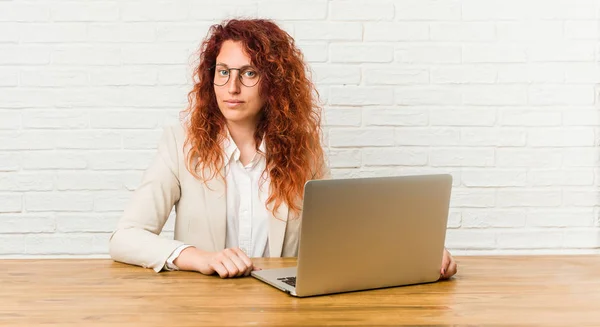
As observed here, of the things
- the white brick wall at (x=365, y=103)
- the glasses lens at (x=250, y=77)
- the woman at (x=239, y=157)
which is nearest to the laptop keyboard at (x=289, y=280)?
the woman at (x=239, y=157)

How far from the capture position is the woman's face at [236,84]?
90.7 inches

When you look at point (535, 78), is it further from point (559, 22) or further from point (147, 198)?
point (147, 198)

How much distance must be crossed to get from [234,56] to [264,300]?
1.06 meters

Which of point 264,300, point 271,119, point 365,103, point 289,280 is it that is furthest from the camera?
point 365,103

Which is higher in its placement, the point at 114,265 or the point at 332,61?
the point at 332,61

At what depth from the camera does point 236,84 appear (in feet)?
7.57

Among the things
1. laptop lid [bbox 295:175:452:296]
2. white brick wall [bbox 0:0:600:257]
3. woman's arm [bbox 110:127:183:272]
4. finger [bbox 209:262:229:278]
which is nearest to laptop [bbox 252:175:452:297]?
laptop lid [bbox 295:175:452:296]

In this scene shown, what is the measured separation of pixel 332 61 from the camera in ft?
9.64

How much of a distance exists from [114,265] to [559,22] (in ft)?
6.81

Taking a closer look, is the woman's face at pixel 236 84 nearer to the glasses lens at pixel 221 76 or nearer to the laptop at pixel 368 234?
the glasses lens at pixel 221 76

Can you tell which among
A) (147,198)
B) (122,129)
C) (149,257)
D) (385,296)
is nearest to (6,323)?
(149,257)

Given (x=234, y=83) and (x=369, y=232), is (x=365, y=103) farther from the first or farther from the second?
(x=369, y=232)

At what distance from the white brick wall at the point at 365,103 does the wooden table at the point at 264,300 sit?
1106 mm

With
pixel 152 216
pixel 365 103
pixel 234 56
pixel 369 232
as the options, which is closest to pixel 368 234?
pixel 369 232
